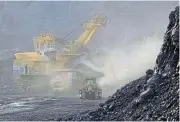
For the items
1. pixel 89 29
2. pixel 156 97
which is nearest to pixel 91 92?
pixel 89 29

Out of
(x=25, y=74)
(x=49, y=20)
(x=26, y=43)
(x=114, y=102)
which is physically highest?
(x=49, y=20)

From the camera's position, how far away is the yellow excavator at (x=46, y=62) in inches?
1024

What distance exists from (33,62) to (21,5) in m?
29.0

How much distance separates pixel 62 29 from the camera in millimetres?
48438

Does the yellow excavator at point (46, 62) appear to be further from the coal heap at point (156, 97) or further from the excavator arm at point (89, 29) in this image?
the coal heap at point (156, 97)

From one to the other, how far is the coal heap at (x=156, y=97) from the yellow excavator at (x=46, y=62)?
14096 mm

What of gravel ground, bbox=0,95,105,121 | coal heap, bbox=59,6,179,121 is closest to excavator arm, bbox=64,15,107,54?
gravel ground, bbox=0,95,105,121

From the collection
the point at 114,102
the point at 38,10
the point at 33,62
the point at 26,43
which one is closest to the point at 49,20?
Result: the point at 38,10

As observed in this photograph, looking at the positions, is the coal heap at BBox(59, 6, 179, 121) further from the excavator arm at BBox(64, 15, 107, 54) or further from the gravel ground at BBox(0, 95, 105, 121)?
the excavator arm at BBox(64, 15, 107, 54)

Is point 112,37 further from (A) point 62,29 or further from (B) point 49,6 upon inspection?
(B) point 49,6

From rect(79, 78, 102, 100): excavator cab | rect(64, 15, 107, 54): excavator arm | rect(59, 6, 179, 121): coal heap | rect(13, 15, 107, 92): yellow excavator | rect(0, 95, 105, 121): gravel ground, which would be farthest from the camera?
→ rect(64, 15, 107, 54): excavator arm

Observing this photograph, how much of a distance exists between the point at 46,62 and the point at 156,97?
18.1 m

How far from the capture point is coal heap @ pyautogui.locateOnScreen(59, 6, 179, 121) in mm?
8424

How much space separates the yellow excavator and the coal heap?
14096 millimetres
